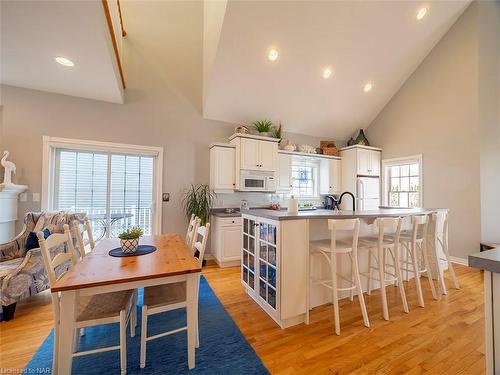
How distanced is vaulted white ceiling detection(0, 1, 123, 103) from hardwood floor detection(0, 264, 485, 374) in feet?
9.01

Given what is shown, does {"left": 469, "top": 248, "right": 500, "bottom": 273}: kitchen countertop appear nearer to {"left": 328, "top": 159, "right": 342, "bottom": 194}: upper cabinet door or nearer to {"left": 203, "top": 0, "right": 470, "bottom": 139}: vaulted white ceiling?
{"left": 203, "top": 0, "right": 470, "bottom": 139}: vaulted white ceiling

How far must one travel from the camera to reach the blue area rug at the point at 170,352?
1.53 metres

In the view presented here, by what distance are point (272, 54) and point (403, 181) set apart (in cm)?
402

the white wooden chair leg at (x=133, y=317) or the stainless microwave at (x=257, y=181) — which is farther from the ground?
the stainless microwave at (x=257, y=181)

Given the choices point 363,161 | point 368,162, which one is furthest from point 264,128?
point 368,162

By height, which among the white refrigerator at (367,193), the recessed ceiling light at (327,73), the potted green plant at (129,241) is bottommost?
the potted green plant at (129,241)

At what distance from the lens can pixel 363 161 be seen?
505cm

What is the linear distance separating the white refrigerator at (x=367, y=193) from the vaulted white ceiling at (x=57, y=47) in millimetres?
5060

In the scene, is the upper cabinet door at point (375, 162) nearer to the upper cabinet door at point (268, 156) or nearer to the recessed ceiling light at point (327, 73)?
the recessed ceiling light at point (327, 73)

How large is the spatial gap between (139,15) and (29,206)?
348 centimetres

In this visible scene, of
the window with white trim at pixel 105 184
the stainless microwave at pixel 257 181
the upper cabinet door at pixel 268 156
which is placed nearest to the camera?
the window with white trim at pixel 105 184

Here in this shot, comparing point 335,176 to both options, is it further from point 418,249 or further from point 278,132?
point 418,249

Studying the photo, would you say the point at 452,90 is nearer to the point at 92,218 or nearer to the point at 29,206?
the point at 92,218

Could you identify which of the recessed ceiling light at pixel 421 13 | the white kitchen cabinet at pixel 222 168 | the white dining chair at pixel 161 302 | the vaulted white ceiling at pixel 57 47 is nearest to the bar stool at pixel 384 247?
the white dining chair at pixel 161 302
